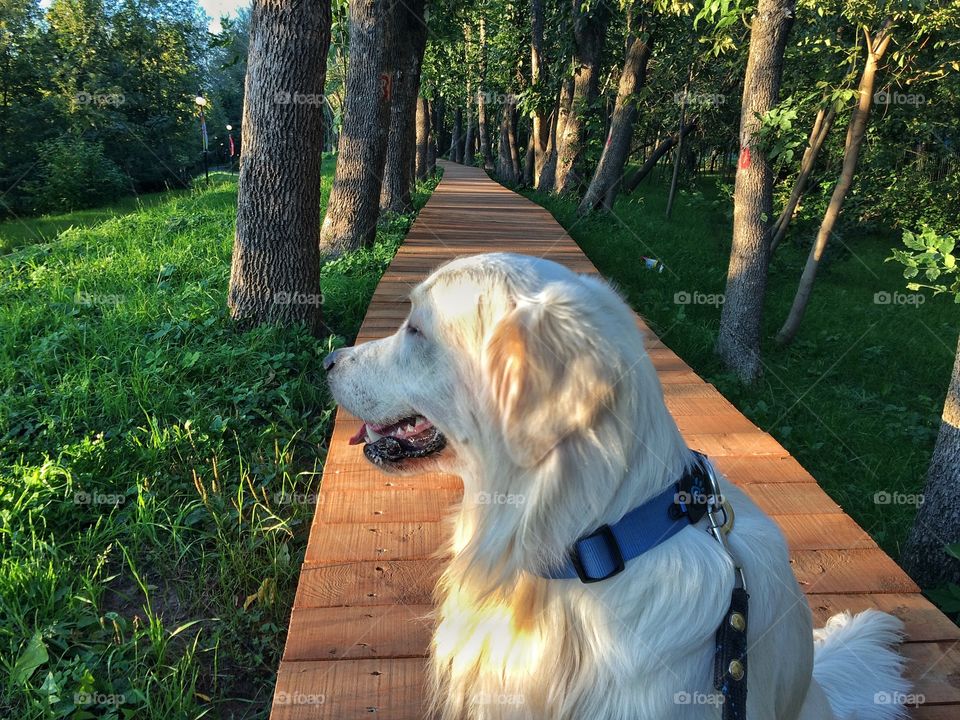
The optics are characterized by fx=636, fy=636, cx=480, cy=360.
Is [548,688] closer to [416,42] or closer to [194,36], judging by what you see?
[416,42]

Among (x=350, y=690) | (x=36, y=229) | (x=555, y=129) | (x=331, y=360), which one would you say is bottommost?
(x=36, y=229)

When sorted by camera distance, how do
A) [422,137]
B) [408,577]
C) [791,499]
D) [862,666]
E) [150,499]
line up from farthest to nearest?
[422,137] → [150,499] → [791,499] → [408,577] → [862,666]

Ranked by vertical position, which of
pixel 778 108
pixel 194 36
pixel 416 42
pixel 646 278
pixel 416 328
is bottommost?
pixel 646 278

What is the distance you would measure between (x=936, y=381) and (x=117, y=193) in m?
27.5

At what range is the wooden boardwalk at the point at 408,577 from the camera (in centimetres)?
199

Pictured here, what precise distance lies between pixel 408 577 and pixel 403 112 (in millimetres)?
12186

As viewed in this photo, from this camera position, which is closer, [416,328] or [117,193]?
[416,328]

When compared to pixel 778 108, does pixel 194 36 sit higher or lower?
higher

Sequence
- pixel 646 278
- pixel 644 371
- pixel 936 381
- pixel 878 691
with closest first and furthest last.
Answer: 1. pixel 644 371
2. pixel 878 691
3. pixel 936 381
4. pixel 646 278

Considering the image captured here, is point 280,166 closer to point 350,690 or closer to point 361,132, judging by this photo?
point 350,690

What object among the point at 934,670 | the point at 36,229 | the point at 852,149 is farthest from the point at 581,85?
the point at 934,670

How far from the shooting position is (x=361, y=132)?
9070 millimetres

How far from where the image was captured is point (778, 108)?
6199 millimetres

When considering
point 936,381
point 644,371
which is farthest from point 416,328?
point 936,381
